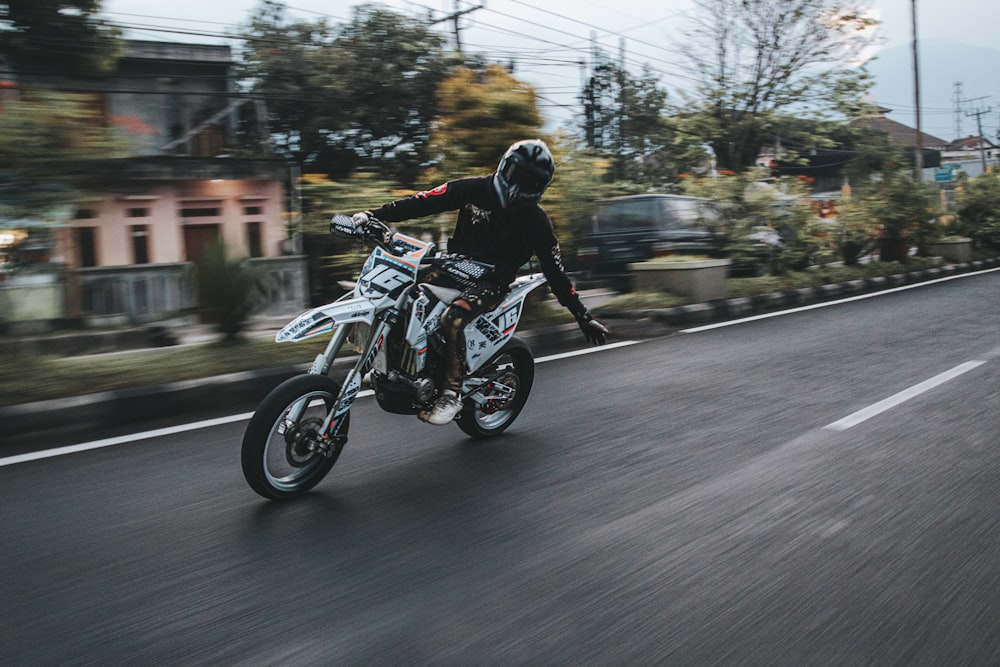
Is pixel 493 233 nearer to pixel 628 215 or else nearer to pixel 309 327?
pixel 309 327

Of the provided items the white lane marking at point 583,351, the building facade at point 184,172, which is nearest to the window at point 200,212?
the building facade at point 184,172

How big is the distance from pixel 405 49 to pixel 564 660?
883 inches

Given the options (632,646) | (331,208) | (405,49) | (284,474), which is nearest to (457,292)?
(284,474)

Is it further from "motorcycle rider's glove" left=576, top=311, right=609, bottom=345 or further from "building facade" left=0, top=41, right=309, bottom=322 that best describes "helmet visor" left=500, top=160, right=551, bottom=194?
"building facade" left=0, top=41, right=309, bottom=322

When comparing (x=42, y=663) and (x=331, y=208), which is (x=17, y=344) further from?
(x=42, y=663)

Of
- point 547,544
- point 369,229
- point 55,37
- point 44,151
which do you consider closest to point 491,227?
point 369,229

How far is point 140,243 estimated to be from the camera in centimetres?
2169

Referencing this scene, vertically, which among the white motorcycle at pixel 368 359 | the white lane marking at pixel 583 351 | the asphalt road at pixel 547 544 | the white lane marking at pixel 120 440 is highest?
the white motorcycle at pixel 368 359

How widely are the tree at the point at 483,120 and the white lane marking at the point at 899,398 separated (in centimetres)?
499

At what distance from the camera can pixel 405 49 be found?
23.3 metres

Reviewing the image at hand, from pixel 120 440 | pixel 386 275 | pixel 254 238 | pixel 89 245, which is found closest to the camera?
pixel 386 275

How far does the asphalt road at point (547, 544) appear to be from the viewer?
9.29ft

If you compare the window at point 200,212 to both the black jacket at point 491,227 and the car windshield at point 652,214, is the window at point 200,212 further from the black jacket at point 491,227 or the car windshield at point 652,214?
the black jacket at point 491,227

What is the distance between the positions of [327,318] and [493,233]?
128cm
